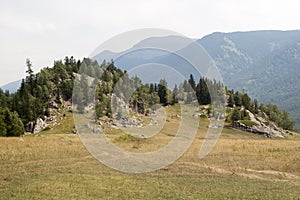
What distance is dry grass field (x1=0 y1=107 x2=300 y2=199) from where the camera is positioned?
2673cm

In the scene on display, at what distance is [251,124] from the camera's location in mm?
138375

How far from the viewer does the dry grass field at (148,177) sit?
87.7ft

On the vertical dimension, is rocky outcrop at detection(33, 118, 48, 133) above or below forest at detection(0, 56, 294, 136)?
below

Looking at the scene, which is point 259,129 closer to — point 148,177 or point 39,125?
point 39,125

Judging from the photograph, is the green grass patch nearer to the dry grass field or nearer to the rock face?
the rock face

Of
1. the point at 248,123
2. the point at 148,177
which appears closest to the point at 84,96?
the point at 248,123

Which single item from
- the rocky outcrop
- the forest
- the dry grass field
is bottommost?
the dry grass field

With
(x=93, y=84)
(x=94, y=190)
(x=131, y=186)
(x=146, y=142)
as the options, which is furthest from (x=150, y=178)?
(x=93, y=84)

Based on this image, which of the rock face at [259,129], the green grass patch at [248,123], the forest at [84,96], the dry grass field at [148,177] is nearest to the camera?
the dry grass field at [148,177]

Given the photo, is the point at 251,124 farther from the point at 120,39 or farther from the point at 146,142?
the point at 120,39

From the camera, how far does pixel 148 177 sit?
33656 mm

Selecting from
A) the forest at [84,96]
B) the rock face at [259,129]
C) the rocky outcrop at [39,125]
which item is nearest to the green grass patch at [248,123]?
the rock face at [259,129]

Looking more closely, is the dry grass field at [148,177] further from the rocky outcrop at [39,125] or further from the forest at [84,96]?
the rocky outcrop at [39,125]

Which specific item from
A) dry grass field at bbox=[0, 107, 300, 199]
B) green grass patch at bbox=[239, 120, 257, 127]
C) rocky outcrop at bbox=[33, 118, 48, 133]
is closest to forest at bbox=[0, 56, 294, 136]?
rocky outcrop at bbox=[33, 118, 48, 133]
